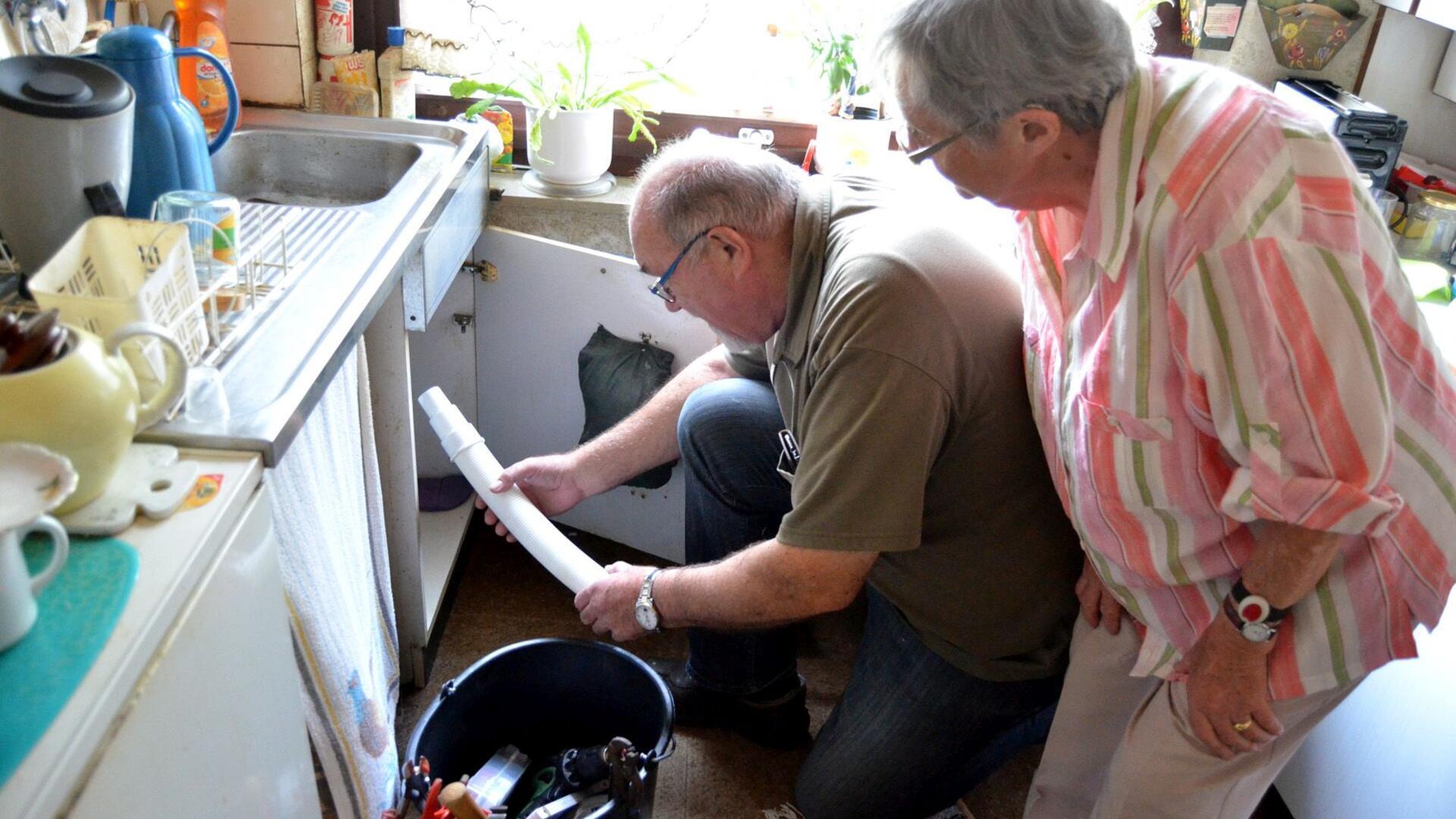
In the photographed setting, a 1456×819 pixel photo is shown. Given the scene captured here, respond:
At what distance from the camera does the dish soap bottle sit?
182cm

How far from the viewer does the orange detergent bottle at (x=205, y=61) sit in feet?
5.06

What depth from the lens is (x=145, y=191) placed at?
1.15 meters

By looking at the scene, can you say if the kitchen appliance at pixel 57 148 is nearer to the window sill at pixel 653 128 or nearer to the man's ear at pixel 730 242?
the man's ear at pixel 730 242

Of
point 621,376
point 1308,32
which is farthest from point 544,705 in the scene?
point 1308,32

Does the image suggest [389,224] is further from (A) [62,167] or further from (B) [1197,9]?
(B) [1197,9]

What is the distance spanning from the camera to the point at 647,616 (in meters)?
1.36

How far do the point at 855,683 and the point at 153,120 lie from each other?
1084 millimetres

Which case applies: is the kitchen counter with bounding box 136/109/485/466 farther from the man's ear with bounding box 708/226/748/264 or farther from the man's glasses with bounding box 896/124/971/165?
the man's glasses with bounding box 896/124/971/165

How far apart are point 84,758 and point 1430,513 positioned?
107 centimetres

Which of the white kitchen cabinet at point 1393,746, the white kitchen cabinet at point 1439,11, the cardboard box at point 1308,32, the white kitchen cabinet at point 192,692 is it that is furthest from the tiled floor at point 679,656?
the cardboard box at point 1308,32

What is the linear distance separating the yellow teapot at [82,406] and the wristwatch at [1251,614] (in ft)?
3.10

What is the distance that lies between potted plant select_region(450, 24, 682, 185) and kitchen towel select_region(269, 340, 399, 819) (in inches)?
28.3

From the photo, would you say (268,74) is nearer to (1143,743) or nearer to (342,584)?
(342,584)

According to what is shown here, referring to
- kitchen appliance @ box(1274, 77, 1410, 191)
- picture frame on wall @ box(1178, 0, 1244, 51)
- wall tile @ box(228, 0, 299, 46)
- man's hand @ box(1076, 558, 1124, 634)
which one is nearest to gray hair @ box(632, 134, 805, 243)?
man's hand @ box(1076, 558, 1124, 634)
